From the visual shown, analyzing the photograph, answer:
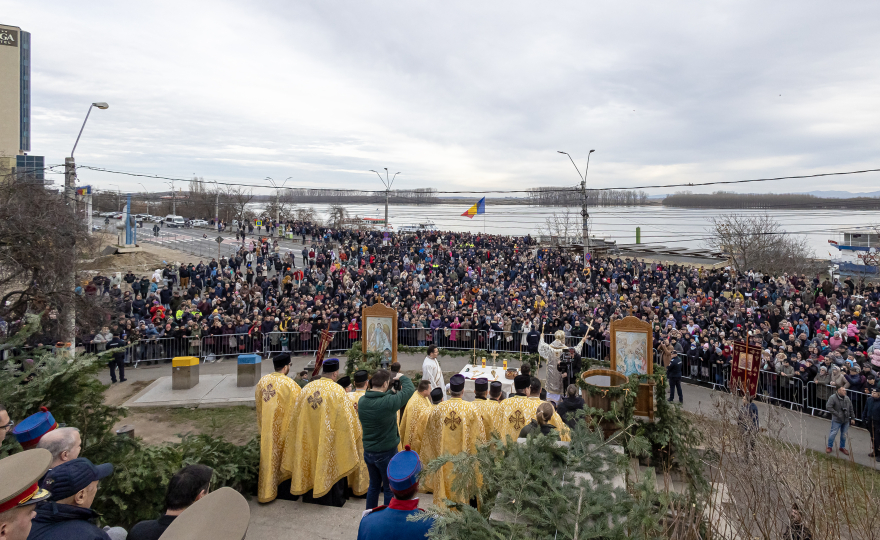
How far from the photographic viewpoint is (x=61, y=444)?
329 cm

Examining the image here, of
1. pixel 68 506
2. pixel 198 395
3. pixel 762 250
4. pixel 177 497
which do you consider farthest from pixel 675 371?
pixel 762 250

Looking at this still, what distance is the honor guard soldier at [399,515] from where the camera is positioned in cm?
349

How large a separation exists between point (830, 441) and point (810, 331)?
7286 millimetres

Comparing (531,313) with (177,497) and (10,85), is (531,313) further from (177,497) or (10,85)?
(10,85)

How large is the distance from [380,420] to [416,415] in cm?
156

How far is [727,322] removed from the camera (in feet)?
53.7

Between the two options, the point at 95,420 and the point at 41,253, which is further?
the point at 41,253

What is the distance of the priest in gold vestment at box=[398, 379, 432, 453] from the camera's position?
7234 mm

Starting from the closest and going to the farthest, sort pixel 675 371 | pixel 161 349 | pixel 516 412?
pixel 516 412, pixel 675 371, pixel 161 349

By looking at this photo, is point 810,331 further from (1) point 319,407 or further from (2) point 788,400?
(1) point 319,407

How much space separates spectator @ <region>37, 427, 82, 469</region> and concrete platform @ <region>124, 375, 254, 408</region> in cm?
925

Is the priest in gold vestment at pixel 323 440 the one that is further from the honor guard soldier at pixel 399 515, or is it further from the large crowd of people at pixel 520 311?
the large crowd of people at pixel 520 311

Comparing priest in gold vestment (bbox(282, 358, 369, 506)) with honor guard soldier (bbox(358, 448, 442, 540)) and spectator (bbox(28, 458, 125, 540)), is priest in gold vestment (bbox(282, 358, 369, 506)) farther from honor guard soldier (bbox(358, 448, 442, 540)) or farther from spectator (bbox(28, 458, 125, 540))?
spectator (bbox(28, 458, 125, 540))

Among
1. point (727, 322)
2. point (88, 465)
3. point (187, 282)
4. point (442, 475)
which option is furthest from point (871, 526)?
point (187, 282)
